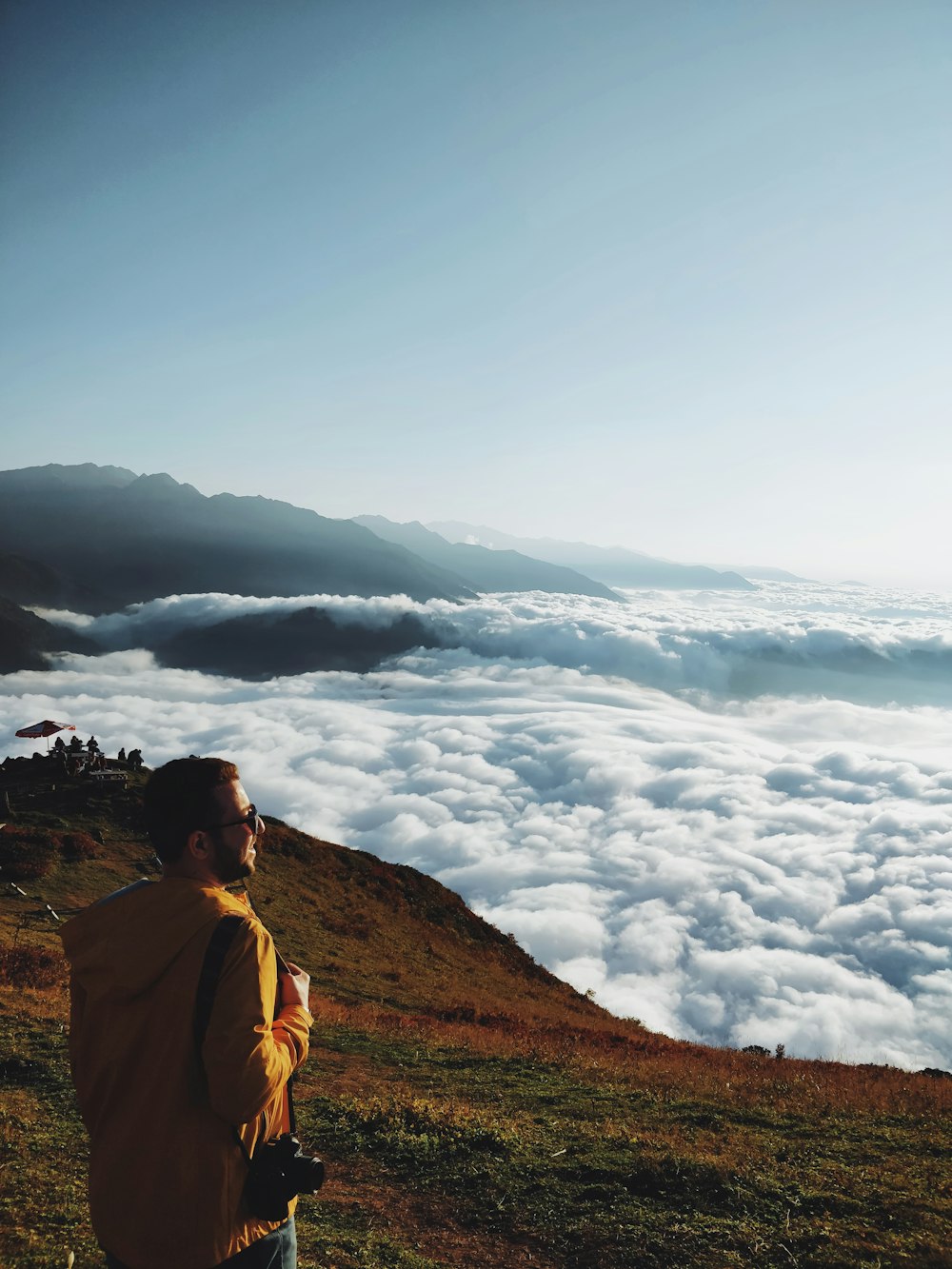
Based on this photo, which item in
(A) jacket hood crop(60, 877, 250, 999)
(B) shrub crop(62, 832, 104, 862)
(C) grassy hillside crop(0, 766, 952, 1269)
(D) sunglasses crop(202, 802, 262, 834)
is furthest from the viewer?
(B) shrub crop(62, 832, 104, 862)

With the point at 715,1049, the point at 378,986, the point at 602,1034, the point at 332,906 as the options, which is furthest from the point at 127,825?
the point at 715,1049

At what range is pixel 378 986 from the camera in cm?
2461

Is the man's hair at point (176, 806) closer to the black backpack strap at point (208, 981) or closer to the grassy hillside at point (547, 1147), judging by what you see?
the black backpack strap at point (208, 981)

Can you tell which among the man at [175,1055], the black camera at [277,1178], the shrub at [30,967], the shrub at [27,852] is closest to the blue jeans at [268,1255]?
the man at [175,1055]

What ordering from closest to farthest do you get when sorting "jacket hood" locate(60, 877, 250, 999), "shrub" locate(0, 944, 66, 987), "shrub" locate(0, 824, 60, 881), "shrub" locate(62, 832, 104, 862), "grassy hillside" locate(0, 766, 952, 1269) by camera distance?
"jacket hood" locate(60, 877, 250, 999) → "grassy hillside" locate(0, 766, 952, 1269) → "shrub" locate(0, 944, 66, 987) → "shrub" locate(0, 824, 60, 881) → "shrub" locate(62, 832, 104, 862)

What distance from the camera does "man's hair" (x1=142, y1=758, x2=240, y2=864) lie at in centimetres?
273

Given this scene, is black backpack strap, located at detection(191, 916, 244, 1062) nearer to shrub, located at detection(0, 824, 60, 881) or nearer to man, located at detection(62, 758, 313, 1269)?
man, located at detection(62, 758, 313, 1269)

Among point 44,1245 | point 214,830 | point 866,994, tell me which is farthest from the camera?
point 866,994

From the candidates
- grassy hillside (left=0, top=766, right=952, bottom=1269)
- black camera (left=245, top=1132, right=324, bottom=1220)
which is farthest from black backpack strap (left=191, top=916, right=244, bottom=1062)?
grassy hillside (left=0, top=766, right=952, bottom=1269)

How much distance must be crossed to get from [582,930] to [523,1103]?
17786 cm

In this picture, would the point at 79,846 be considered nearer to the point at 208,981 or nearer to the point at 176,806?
the point at 176,806

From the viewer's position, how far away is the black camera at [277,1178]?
2.66 metres

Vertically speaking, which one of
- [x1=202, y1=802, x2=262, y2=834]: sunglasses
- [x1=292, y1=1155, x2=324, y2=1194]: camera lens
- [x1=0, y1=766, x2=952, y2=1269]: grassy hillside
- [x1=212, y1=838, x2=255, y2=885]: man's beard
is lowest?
[x1=0, y1=766, x2=952, y2=1269]: grassy hillside

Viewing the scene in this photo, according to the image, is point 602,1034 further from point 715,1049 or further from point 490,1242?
point 490,1242
